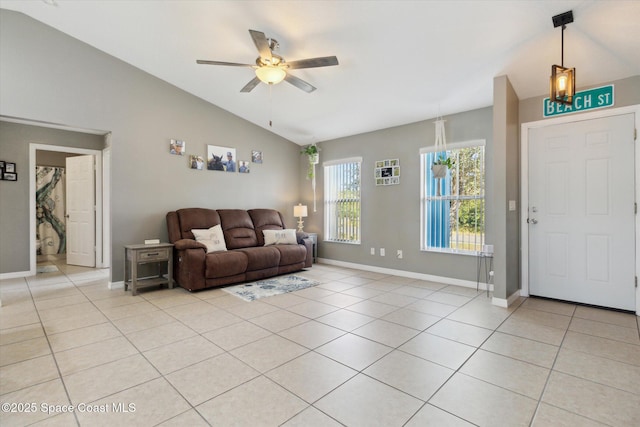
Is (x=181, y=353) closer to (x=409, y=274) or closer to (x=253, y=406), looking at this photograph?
(x=253, y=406)

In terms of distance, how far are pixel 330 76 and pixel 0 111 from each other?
3.92 metres

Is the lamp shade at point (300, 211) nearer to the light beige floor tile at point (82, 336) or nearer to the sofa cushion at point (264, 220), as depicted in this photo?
the sofa cushion at point (264, 220)

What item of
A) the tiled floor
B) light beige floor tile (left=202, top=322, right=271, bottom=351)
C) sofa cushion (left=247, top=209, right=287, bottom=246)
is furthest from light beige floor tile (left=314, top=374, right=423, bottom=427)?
sofa cushion (left=247, top=209, right=287, bottom=246)

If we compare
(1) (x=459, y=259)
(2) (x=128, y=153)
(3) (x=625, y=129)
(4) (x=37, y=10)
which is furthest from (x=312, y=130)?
(3) (x=625, y=129)

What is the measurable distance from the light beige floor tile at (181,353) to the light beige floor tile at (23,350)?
0.86 m

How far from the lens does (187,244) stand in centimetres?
421

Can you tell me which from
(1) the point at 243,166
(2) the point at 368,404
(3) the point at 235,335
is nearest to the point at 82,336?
(3) the point at 235,335

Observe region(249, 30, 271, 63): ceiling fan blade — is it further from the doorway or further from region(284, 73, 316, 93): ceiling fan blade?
the doorway

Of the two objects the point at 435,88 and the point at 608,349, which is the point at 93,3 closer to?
the point at 435,88

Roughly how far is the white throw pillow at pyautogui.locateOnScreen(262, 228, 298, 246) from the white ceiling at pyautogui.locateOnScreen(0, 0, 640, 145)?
2.27 meters

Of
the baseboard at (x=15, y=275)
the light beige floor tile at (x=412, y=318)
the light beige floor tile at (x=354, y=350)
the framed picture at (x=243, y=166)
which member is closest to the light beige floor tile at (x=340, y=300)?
the light beige floor tile at (x=412, y=318)

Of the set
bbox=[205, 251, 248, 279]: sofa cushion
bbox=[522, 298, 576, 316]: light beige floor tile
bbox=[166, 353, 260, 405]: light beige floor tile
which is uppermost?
bbox=[205, 251, 248, 279]: sofa cushion

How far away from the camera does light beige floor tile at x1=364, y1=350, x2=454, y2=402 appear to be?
195cm

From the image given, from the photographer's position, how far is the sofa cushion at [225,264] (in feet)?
13.7
